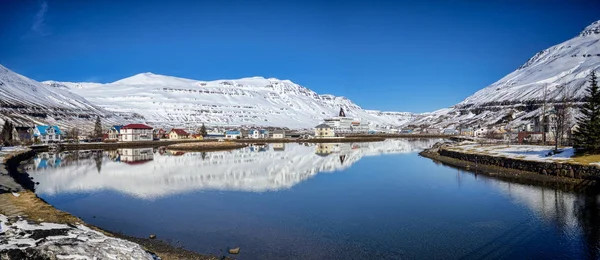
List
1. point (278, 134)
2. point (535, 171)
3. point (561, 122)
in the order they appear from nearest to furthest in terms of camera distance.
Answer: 1. point (535, 171)
2. point (561, 122)
3. point (278, 134)

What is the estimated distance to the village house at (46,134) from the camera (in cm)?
7650

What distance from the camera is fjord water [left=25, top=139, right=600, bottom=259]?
41.8 ft

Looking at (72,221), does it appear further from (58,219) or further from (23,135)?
(23,135)

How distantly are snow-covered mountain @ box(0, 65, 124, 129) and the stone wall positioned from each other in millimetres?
128444

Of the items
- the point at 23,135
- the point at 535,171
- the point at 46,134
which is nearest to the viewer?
the point at 535,171

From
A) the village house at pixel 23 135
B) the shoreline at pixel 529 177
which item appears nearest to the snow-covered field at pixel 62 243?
the shoreline at pixel 529 177

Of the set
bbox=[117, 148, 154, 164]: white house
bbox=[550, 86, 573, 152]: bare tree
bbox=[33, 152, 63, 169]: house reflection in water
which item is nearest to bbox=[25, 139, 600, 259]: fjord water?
bbox=[33, 152, 63, 169]: house reflection in water

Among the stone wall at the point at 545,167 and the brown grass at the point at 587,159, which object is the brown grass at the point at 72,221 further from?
the brown grass at the point at 587,159

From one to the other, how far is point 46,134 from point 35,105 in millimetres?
84188

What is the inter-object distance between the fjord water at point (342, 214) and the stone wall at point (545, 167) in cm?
402

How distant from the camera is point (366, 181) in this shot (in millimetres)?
28922

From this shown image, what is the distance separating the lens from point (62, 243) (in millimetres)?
9320

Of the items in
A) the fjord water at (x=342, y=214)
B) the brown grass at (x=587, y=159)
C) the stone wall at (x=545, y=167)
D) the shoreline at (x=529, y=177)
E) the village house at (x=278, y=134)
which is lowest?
the fjord water at (x=342, y=214)

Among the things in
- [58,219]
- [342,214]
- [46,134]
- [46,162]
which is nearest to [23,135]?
[46,134]
